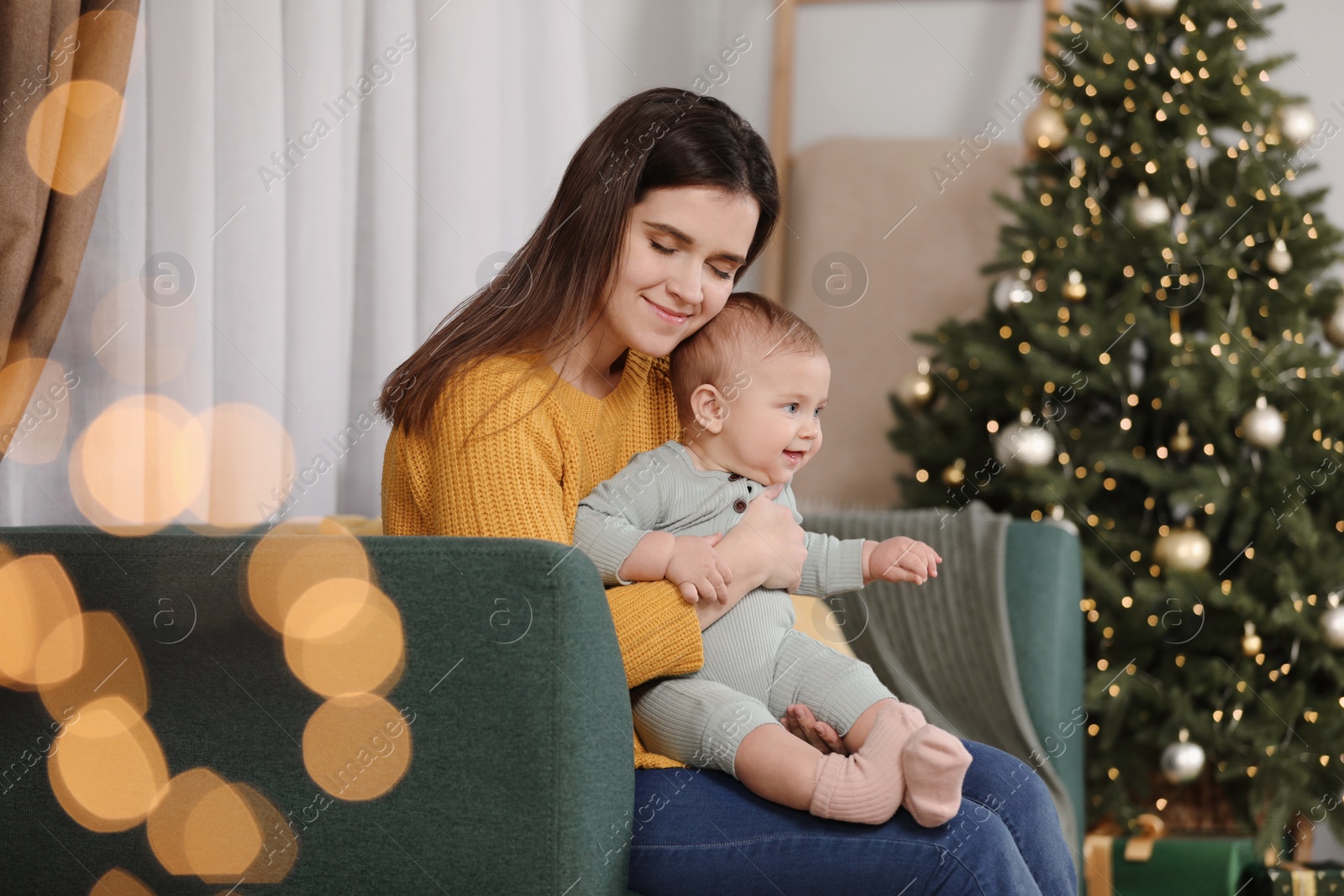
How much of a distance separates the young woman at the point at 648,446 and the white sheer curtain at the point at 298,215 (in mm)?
582

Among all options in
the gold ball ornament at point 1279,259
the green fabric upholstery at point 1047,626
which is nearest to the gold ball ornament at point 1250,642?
the green fabric upholstery at point 1047,626

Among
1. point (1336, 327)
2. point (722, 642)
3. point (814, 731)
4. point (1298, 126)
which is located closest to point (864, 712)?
point (814, 731)

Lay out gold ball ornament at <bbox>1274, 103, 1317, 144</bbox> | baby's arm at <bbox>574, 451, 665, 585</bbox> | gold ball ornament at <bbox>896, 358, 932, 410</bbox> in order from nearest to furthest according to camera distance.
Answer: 1. baby's arm at <bbox>574, 451, 665, 585</bbox>
2. gold ball ornament at <bbox>1274, 103, 1317, 144</bbox>
3. gold ball ornament at <bbox>896, 358, 932, 410</bbox>

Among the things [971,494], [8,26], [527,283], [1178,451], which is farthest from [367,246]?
[1178,451]

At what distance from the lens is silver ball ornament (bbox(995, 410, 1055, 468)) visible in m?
2.34

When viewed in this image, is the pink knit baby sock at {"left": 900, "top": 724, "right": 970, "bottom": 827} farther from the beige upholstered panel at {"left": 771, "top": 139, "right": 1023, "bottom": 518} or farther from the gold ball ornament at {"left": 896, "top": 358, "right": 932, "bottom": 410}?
the beige upholstered panel at {"left": 771, "top": 139, "right": 1023, "bottom": 518}

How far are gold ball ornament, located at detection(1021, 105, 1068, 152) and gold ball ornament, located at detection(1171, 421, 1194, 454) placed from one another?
679 millimetres

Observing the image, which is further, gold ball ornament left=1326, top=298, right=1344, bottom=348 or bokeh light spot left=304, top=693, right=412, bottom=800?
gold ball ornament left=1326, top=298, right=1344, bottom=348

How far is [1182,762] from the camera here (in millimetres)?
2271

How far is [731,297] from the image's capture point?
1.31 m

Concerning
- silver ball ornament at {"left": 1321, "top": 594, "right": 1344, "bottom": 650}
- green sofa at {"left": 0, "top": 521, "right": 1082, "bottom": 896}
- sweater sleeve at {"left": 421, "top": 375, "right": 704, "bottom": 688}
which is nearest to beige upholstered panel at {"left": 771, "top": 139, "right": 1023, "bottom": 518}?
silver ball ornament at {"left": 1321, "top": 594, "right": 1344, "bottom": 650}

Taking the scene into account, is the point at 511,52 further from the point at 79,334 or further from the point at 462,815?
the point at 462,815

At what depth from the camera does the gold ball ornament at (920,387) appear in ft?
8.49

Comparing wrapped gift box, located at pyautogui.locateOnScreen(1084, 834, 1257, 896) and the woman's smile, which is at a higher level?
the woman's smile
